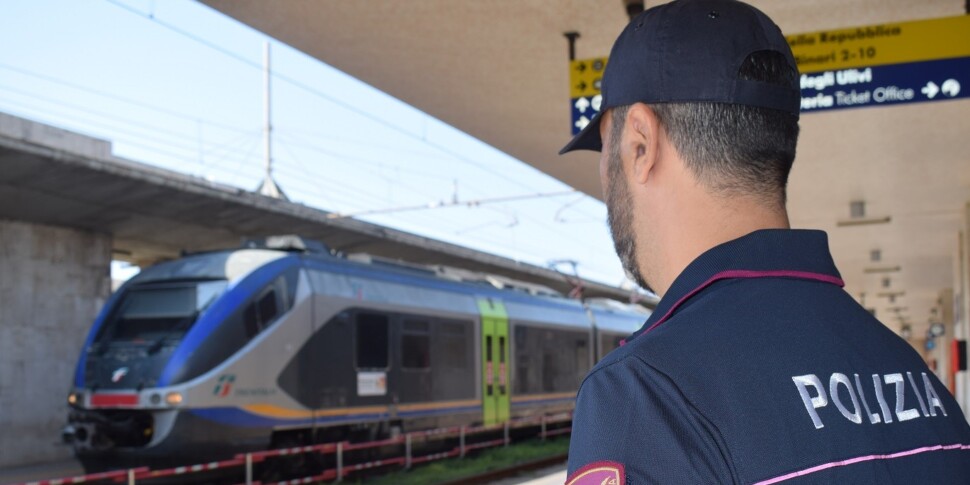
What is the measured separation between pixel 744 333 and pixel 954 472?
13.5 inches

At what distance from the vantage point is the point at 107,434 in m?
12.4

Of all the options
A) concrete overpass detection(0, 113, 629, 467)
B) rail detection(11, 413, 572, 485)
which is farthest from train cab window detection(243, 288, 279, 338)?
concrete overpass detection(0, 113, 629, 467)

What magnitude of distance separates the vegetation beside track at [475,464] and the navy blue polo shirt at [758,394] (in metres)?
12.5

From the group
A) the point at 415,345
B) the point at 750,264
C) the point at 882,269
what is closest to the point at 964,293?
the point at 882,269

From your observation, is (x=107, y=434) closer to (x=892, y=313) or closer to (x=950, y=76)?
(x=950, y=76)

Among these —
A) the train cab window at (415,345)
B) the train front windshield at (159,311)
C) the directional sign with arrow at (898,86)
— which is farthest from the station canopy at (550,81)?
the train front windshield at (159,311)

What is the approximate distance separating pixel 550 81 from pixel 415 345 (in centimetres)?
719

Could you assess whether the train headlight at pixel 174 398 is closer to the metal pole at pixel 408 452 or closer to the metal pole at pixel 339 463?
the metal pole at pixel 339 463

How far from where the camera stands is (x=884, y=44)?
7.64m

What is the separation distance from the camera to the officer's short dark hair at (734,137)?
4.67 ft

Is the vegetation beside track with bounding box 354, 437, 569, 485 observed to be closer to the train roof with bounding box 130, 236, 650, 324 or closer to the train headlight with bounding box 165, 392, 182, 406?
the train headlight with bounding box 165, 392, 182, 406

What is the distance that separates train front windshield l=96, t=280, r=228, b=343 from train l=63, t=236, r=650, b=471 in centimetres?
2

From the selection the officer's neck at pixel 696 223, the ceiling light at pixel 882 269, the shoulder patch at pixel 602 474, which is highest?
the ceiling light at pixel 882 269

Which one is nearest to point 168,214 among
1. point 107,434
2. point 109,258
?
point 109,258
